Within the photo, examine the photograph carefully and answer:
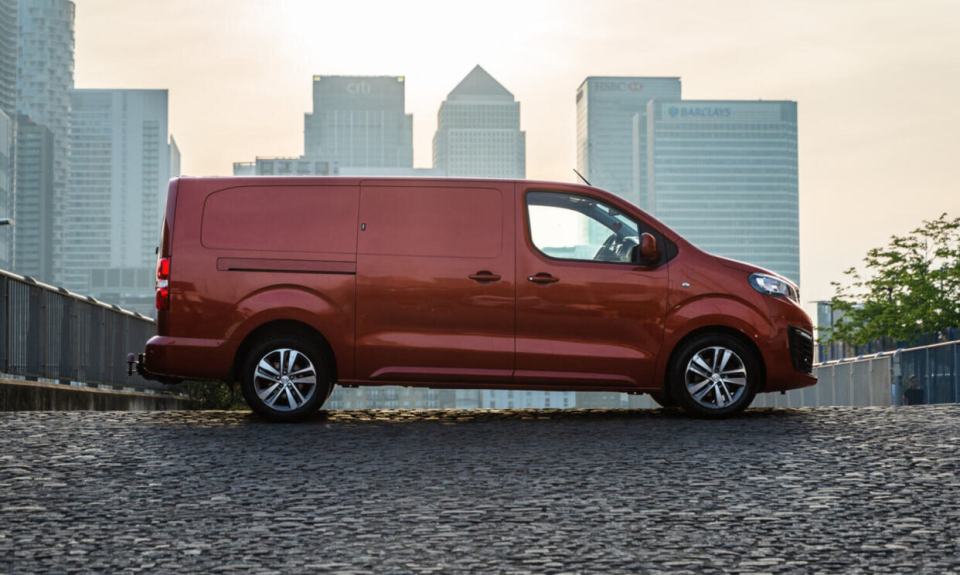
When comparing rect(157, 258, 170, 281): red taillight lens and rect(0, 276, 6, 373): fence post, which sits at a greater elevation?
rect(157, 258, 170, 281): red taillight lens

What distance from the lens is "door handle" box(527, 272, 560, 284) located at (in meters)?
11.1

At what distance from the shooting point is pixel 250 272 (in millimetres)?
11008

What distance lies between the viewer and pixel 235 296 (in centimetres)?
1101

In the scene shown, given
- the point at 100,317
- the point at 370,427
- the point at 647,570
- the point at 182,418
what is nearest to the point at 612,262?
the point at 370,427

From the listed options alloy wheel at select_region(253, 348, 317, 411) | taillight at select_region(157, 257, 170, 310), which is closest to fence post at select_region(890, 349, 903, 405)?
alloy wheel at select_region(253, 348, 317, 411)

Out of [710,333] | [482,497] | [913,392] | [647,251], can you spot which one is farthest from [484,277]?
[913,392]

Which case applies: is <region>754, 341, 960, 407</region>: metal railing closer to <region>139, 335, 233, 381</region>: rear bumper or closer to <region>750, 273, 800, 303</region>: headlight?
<region>750, 273, 800, 303</region>: headlight

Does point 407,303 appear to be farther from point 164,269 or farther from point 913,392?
point 913,392

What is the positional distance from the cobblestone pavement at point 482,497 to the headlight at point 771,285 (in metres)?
1.10

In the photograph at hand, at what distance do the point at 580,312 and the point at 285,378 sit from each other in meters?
2.32

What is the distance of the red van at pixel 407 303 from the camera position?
11.0 metres

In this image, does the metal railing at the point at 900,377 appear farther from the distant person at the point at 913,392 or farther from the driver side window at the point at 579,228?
the driver side window at the point at 579,228

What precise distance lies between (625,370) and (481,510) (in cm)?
→ 423

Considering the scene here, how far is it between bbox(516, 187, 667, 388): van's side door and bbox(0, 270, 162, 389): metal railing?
6532 millimetres
